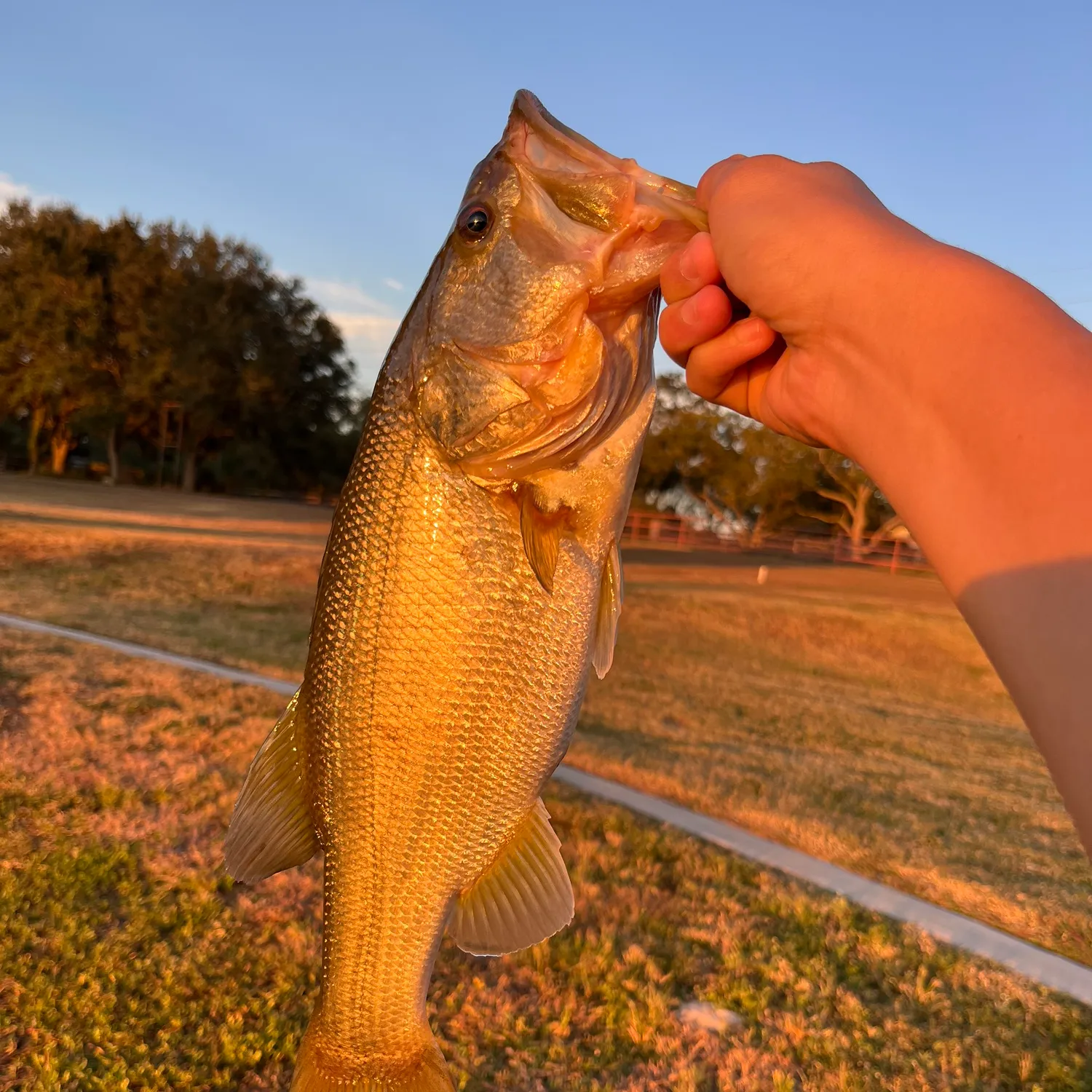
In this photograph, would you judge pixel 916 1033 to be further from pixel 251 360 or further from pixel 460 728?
pixel 251 360

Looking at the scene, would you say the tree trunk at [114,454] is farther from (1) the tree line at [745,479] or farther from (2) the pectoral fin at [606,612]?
(2) the pectoral fin at [606,612]

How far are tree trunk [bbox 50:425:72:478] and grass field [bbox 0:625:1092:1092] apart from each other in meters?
39.3

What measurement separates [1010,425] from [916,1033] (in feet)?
9.02

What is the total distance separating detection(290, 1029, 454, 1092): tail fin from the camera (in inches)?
68.0

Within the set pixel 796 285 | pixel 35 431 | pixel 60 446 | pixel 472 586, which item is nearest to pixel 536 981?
pixel 472 586

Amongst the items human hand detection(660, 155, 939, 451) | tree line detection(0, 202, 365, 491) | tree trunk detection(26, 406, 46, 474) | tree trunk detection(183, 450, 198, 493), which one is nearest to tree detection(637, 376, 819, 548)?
tree line detection(0, 202, 365, 491)

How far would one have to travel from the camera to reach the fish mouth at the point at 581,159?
1599 millimetres

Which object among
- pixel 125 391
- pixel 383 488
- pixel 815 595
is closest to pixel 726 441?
pixel 815 595

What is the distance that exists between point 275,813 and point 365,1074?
0.57 m

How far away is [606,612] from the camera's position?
1.80 meters

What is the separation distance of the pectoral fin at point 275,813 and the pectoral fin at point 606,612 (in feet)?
2.20

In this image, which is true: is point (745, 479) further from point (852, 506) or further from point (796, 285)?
point (796, 285)

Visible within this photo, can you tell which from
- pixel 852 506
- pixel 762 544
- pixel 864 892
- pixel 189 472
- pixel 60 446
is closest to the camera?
pixel 864 892

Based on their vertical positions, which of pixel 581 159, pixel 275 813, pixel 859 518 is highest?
pixel 859 518
